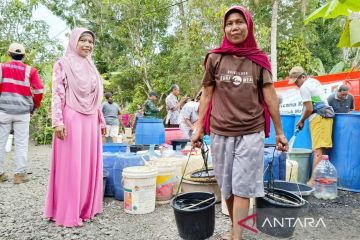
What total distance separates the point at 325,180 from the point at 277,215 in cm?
186

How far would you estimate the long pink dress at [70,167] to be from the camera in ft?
→ 10.8

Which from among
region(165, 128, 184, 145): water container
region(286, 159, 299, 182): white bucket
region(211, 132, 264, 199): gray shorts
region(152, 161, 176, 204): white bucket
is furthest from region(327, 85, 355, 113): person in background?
region(211, 132, 264, 199): gray shorts

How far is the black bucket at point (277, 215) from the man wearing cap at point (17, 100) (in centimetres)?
368

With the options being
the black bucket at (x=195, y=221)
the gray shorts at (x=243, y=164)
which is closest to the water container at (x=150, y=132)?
the black bucket at (x=195, y=221)

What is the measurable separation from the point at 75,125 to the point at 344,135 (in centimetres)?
353

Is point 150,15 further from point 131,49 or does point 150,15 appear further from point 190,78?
point 190,78

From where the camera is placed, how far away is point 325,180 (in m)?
4.41

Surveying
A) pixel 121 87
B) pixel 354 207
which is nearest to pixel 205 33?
pixel 121 87

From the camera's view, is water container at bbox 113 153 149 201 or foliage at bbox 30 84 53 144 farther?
foliage at bbox 30 84 53 144

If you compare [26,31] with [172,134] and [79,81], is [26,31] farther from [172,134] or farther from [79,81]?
[79,81]

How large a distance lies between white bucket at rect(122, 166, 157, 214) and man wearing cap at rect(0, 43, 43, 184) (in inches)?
89.2

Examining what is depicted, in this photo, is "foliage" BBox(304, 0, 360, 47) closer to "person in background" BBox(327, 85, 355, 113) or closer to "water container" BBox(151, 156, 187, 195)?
"water container" BBox(151, 156, 187, 195)

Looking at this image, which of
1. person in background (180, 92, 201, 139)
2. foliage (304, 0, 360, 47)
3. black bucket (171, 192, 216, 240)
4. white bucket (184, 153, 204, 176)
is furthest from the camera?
person in background (180, 92, 201, 139)

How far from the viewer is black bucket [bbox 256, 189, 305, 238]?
2.81 meters
